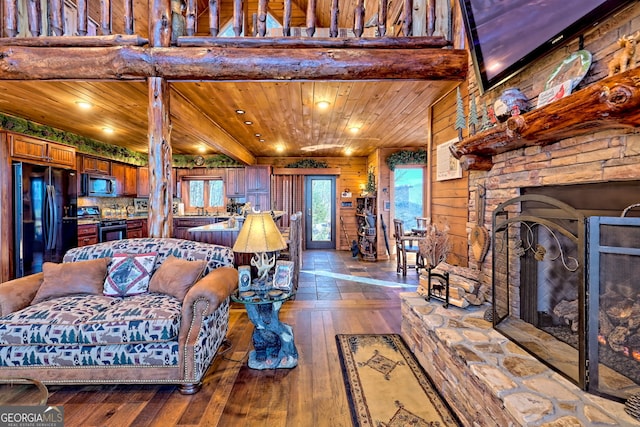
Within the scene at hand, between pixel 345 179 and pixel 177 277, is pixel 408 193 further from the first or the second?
pixel 177 277

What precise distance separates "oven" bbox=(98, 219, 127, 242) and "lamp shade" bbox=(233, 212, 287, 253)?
4645mm

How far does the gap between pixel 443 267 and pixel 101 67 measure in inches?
149

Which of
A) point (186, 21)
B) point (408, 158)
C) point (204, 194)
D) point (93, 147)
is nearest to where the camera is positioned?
point (186, 21)

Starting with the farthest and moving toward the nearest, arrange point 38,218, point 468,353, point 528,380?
1. point 38,218
2. point 468,353
3. point 528,380

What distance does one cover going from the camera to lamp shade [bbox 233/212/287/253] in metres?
2.24

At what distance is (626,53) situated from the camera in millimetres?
1263

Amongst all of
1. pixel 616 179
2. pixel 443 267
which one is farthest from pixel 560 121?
pixel 443 267

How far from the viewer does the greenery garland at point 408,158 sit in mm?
6395

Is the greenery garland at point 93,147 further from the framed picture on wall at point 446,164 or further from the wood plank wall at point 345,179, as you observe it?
the framed picture on wall at point 446,164

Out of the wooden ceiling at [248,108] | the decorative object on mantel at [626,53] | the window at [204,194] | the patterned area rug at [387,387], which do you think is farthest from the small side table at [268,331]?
the window at [204,194]

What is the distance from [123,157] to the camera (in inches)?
260

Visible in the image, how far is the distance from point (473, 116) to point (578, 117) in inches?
49.7


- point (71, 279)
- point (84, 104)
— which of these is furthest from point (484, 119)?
point (84, 104)

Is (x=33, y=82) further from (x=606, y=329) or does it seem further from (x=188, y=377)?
(x=606, y=329)
